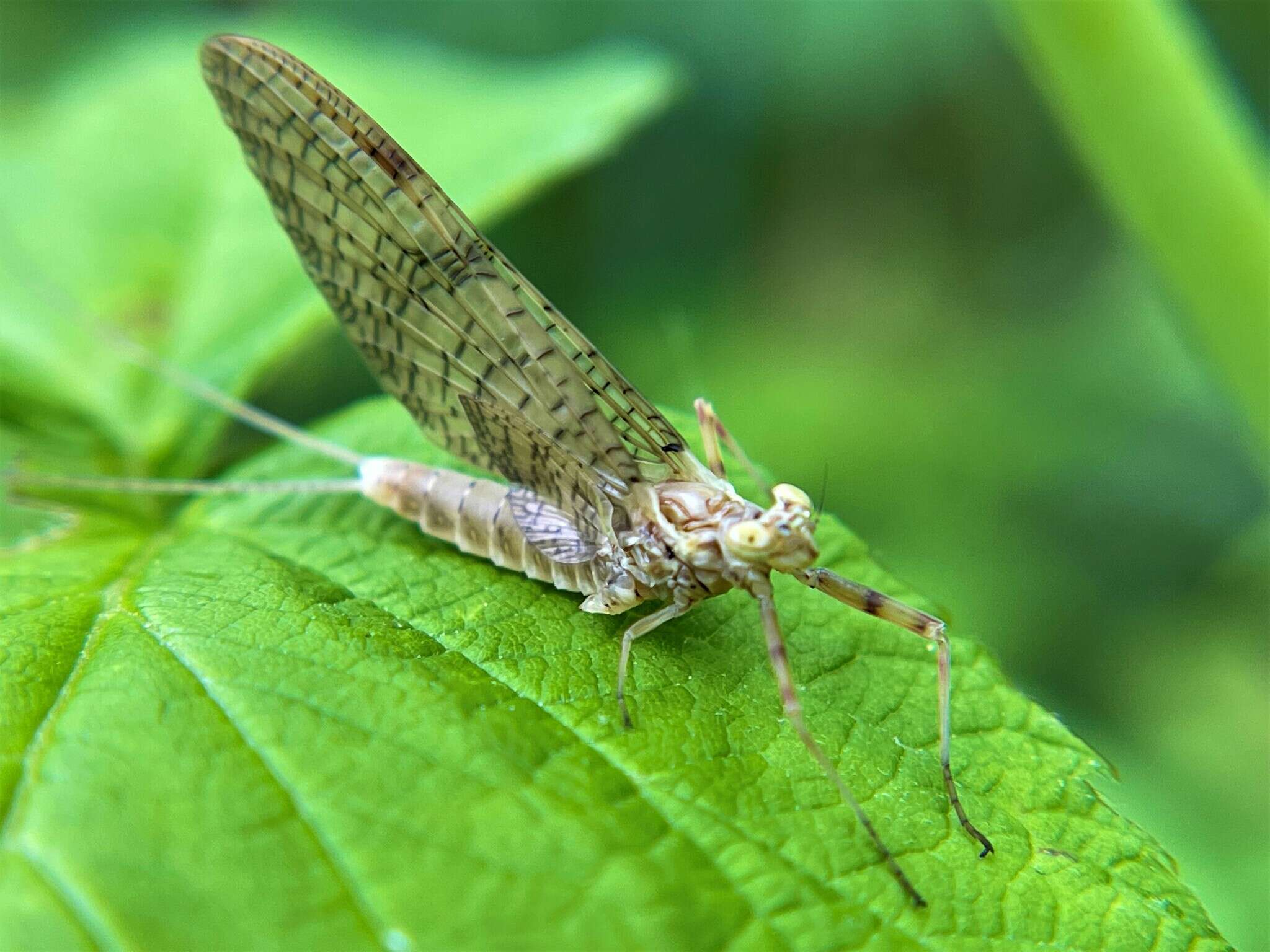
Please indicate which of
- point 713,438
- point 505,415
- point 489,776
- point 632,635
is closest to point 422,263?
point 505,415

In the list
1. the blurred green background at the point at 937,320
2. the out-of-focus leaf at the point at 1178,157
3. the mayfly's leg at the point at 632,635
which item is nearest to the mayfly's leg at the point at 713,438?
the mayfly's leg at the point at 632,635

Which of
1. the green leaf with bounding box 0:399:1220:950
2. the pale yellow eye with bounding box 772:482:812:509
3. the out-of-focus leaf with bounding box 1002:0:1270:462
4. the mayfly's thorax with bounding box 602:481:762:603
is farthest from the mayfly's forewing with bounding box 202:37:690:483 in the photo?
the out-of-focus leaf with bounding box 1002:0:1270:462

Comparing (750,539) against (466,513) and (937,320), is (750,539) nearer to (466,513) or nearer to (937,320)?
(466,513)

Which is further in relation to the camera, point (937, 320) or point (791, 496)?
point (937, 320)

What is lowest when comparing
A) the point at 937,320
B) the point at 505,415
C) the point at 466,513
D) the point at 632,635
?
the point at 937,320

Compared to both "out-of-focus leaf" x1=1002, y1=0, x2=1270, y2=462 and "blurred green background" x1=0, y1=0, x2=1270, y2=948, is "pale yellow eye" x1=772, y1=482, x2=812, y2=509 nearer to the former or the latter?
"out-of-focus leaf" x1=1002, y1=0, x2=1270, y2=462

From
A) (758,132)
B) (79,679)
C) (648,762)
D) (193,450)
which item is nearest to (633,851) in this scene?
(648,762)

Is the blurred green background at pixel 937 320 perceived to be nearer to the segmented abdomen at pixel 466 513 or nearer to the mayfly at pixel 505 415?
the mayfly at pixel 505 415

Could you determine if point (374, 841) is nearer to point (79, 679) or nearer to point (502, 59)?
→ point (79, 679)
